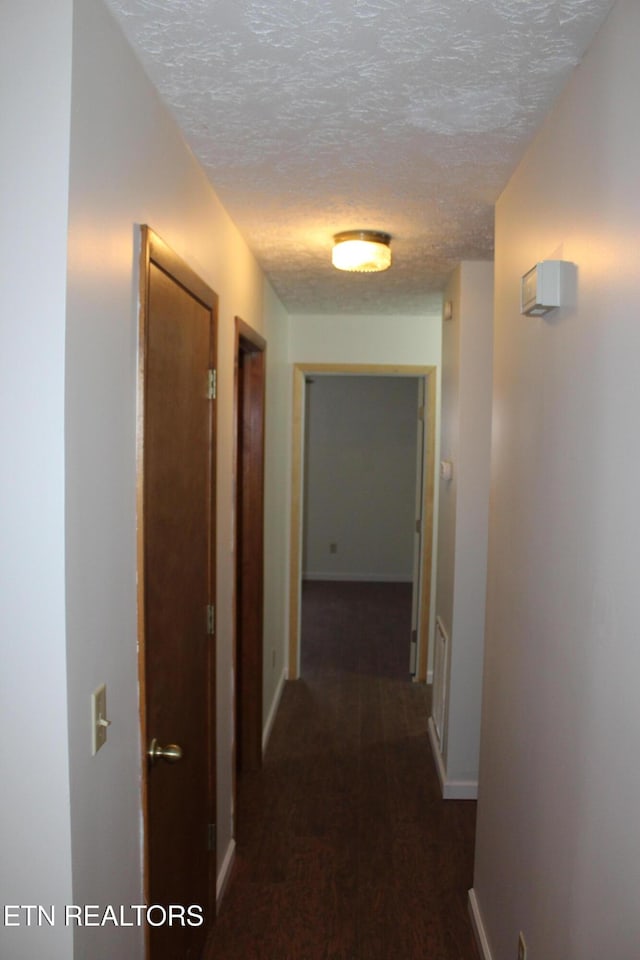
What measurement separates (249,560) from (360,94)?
7.70 ft

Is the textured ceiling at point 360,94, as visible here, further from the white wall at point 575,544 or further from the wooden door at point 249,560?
the wooden door at point 249,560

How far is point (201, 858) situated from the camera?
224 centimetres

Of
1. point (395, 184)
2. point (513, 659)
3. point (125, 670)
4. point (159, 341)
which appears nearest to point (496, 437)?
point (513, 659)

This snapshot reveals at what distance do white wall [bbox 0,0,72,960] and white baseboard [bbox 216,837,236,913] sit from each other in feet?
5.63

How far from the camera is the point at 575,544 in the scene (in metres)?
1.43

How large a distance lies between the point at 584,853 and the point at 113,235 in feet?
4.87

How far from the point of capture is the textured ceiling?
4.24 feet

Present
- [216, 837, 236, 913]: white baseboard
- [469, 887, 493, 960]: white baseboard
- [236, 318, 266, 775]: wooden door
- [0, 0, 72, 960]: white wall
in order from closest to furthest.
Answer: [0, 0, 72, 960]: white wall
[469, 887, 493, 960]: white baseboard
[216, 837, 236, 913]: white baseboard
[236, 318, 266, 775]: wooden door

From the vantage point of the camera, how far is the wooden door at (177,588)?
64.8 inches

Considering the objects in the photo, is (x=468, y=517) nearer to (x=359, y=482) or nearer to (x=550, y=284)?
(x=550, y=284)

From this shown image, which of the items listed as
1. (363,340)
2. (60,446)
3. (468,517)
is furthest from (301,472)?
(60,446)

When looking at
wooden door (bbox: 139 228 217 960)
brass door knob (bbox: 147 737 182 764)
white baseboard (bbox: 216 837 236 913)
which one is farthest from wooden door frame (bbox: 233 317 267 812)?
brass door knob (bbox: 147 737 182 764)

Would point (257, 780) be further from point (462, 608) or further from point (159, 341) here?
point (159, 341)

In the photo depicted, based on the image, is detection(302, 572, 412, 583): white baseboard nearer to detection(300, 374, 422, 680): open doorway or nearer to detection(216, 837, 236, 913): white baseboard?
detection(300, 374, 422, 680): open doorway
